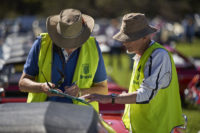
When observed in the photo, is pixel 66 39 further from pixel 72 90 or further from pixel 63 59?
pixel 72 90

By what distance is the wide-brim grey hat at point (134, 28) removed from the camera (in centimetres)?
328

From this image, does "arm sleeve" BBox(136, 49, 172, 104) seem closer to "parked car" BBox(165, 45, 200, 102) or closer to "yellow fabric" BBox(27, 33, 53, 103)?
"yellow fabric" BBox(27, 33, 53, 103)

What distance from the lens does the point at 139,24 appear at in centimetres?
332

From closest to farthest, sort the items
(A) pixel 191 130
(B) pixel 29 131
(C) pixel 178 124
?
(B) pixel 29 131 → (C) pixel 178 124 → (A) pixel 191 130

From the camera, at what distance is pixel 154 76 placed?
311 cm

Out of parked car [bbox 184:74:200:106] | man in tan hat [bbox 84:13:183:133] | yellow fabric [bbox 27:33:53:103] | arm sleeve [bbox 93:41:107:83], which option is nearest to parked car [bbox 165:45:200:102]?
parked car [bbox 184:74:200:106]

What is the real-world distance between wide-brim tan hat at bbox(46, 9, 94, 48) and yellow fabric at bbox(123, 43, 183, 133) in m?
0.56

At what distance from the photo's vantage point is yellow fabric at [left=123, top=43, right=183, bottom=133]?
3.22 meters

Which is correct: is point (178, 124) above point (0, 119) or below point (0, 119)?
below

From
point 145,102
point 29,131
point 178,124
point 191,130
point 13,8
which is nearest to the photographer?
point 29,131

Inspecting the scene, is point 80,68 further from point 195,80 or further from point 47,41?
point 195,80

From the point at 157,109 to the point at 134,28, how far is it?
0.70 meters

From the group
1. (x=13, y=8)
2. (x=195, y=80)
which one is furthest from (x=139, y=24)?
(x=13, y=8)

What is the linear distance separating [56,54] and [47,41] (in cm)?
14
